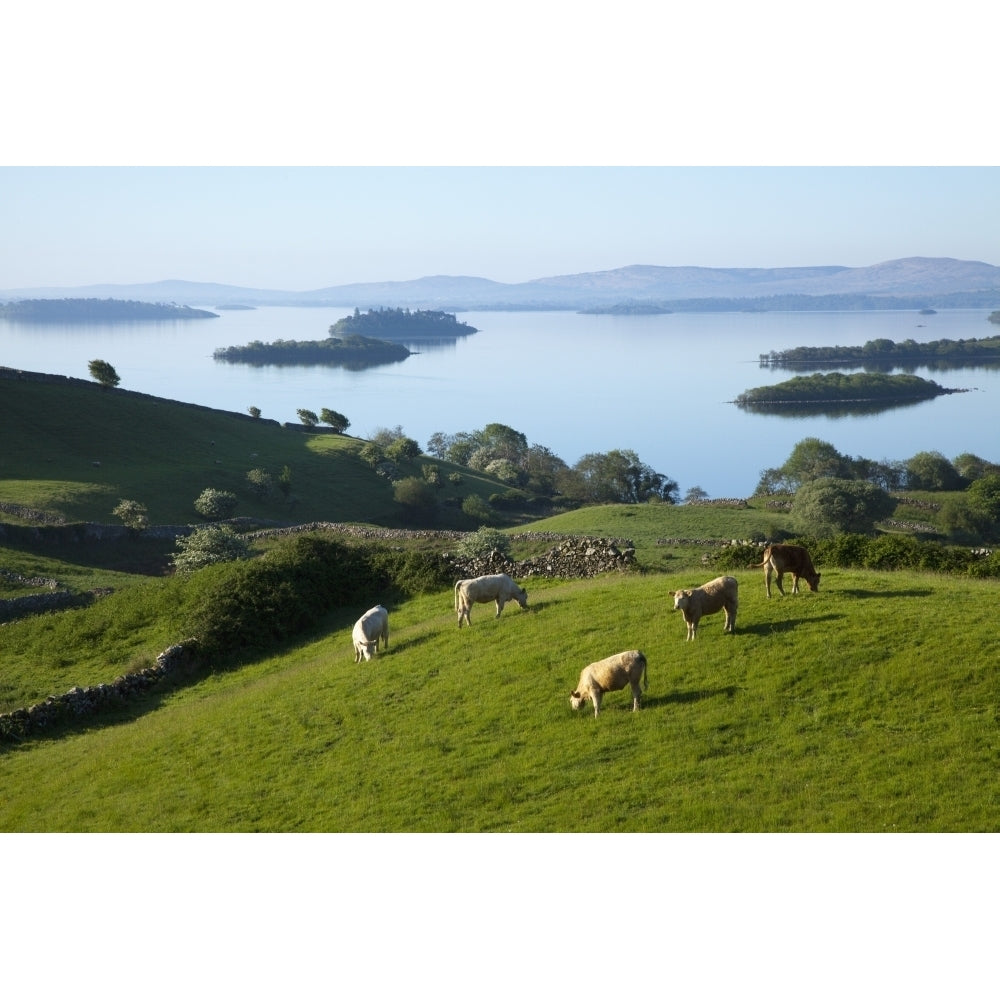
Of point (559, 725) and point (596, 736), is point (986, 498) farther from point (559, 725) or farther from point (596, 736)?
point (596, 736)

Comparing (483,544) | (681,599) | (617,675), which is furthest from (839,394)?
(617,675)

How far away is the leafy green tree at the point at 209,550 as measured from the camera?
38.7 m

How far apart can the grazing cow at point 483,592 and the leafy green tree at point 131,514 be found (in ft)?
101

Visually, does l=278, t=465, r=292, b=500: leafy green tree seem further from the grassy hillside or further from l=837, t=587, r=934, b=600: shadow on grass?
l=837, t=587, r=934, b=600: shadow on grass

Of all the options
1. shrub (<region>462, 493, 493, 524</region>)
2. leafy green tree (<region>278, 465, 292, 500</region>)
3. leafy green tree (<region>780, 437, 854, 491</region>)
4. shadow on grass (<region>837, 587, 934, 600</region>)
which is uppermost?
shadow on grass (<region>837, 587, 934, 600</region>)

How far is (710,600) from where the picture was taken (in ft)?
55.8

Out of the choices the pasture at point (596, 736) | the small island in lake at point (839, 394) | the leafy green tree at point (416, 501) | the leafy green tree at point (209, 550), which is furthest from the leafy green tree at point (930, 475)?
the small island in lake at point (839, 394)

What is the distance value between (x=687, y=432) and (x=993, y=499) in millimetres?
92076

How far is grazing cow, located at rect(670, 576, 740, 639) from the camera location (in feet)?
55.4

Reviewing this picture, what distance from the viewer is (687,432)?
156250 millimetres

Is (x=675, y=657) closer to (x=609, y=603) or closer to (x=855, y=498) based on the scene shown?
(x=609, y=603)

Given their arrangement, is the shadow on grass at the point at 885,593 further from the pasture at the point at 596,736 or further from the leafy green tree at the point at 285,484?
the leafy green tree at the point at 285,484

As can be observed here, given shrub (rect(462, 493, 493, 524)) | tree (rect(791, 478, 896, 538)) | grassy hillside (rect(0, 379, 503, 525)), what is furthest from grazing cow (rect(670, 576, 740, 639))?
shrub (rect(462, 493, 493, 524))

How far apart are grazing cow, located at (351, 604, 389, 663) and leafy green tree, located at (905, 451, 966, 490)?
7317 cm
